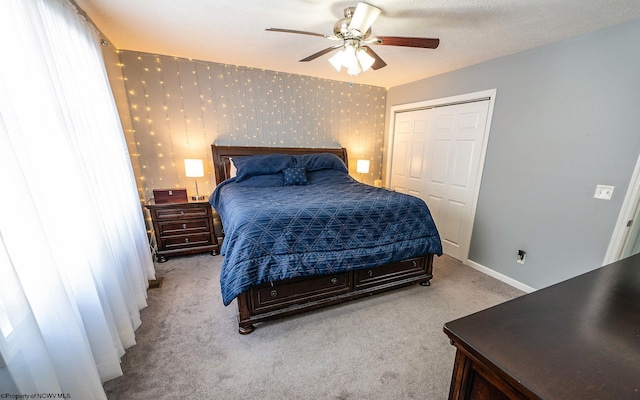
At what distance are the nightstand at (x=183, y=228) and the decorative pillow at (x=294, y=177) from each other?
1049 mm

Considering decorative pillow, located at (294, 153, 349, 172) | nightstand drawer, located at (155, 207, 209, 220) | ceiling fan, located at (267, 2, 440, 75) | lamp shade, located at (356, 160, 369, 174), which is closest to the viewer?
ceiling fan, located at (267, 2, 440, 75)

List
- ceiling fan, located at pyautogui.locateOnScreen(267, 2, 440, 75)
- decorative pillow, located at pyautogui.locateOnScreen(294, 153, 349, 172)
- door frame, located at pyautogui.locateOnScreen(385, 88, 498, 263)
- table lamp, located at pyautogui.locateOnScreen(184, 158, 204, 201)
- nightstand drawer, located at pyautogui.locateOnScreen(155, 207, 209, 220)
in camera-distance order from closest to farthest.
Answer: ceiling fan, located at pyautogui.locateOnScreen(267, 2, 440, 75) < door frame, located at pyautogui.locateOnScreen(385, 88, 498, 263) < nightstand drawer, located at pyautogui.locateOnScreen(155, 207, 209, 220) < table lamp, located at pyautogui.locateOnScreen(184, 158, 204, 201) < decorative pillow, located at pyautogui.locateOnScreen(294, 153, 349, 172)

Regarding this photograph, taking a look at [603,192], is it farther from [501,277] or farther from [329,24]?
[329,24]

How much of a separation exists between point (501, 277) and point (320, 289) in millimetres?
2145

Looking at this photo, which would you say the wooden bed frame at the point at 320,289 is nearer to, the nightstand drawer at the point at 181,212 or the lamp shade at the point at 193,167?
the nightstand drawer at the point at 181,212

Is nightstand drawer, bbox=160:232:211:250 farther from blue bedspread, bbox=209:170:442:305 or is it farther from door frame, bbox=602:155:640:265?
door frame, bbox=602:155:640:265

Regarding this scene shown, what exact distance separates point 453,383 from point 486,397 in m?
0.09

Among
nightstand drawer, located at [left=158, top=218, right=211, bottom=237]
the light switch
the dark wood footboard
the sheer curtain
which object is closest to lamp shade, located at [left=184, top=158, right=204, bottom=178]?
nightstand drawer, located at [left=158, top=218, right=211, bottom=237]

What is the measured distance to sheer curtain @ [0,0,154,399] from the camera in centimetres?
88

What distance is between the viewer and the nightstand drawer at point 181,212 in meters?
2.75

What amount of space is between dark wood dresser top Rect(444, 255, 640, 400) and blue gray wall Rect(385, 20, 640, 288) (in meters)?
1.61

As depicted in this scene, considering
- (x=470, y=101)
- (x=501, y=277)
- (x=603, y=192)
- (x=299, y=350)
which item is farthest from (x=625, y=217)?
(x=299, y=350)

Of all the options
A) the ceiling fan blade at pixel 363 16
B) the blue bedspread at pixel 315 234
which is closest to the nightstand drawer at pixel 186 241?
the blue bedspread at pixel 315 234

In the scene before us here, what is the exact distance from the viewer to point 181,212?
2828 mm
